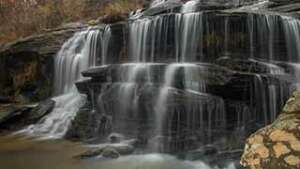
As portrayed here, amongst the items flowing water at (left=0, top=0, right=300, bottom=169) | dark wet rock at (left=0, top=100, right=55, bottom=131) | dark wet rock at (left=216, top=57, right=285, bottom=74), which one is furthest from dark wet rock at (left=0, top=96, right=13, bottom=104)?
dark wet rock at (left=216, top=57, right=285, bottom=74)

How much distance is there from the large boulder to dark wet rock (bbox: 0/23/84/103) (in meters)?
16.3

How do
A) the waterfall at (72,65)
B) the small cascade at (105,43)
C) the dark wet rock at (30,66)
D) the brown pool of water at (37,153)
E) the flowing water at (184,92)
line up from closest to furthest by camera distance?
the brown pool of water at (37,153)
the flowing water at (184,92)
the waterfall at (72,65)
the small cascade at (105,43)
the dark wet rock at (30,66)

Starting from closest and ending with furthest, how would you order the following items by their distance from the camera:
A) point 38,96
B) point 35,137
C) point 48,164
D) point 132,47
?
point 48,164 → point 35,137 → point 132,47 → point 38,96

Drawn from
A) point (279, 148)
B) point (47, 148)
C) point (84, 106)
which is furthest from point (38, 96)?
point (279, 148)

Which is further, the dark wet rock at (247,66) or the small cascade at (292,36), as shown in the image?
the small cascade at (292,36)

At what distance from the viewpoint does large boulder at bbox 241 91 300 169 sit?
5008 millimetres

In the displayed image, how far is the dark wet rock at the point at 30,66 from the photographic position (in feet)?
68.1

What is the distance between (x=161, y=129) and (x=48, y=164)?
3890 mm

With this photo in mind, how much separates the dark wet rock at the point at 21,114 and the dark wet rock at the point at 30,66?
2418 mm

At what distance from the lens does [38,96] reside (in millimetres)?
20875

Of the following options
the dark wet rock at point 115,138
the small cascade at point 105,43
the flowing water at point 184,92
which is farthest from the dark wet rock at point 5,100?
the dark wet rock at point 115,138

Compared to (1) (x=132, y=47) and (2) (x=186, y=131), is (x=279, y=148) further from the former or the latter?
(1) (x=132, y=47)

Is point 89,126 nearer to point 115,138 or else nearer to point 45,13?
point 115,138

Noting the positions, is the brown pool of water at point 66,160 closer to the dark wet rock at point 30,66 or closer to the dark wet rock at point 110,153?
the dark wet rock at point 110,153
